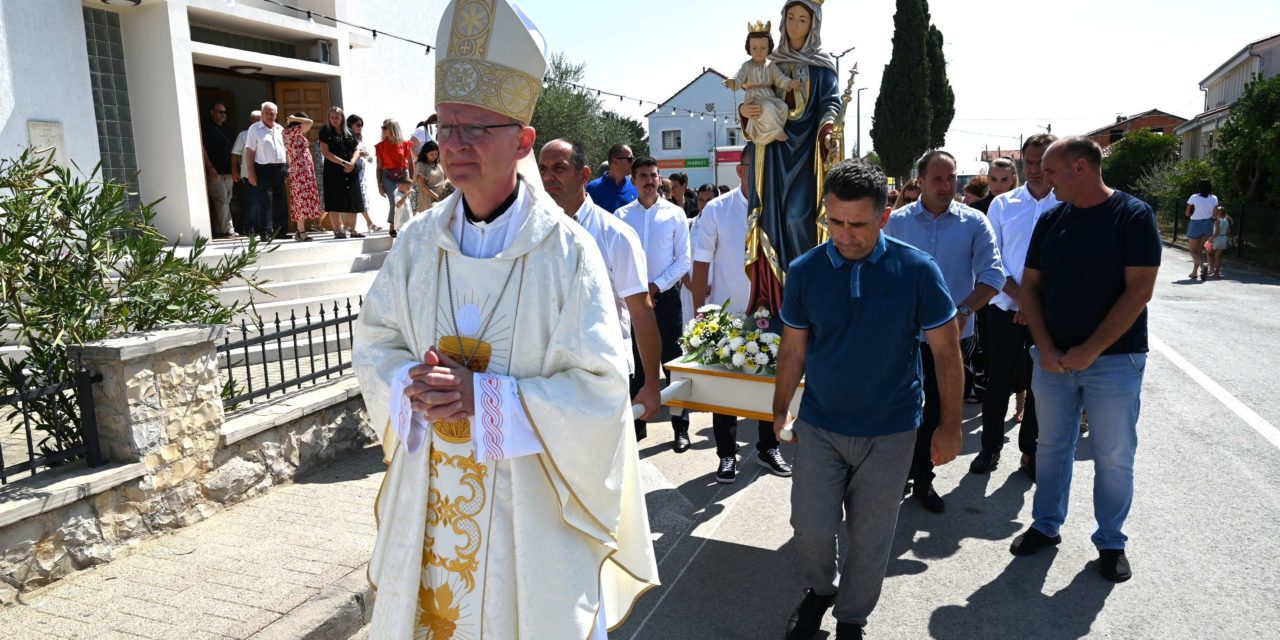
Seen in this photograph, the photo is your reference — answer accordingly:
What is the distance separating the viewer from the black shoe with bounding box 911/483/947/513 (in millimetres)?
5137

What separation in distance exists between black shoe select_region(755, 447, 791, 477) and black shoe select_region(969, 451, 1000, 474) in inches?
50.4

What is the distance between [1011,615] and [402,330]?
3042mm

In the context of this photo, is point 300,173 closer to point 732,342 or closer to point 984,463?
point 732,342

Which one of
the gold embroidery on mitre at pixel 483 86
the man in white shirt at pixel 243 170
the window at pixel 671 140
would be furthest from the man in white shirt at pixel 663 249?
the window at pixel 671 140

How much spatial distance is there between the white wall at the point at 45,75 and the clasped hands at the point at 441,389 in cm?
936

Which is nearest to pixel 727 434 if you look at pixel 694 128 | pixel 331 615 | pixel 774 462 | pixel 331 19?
pixel 774 462

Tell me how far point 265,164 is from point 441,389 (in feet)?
32.9

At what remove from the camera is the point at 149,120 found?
11.3m

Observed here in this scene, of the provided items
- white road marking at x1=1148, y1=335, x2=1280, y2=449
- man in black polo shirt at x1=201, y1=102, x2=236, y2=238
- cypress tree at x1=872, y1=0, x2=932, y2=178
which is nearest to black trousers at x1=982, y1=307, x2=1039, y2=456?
white road marking at x1=1148, y1=335, x2=1280, y2=449

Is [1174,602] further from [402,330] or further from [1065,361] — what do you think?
[402,330]

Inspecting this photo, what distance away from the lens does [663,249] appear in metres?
6.77

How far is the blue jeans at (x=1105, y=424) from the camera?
167 inches

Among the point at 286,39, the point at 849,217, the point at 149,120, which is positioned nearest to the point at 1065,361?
the point at 849,217

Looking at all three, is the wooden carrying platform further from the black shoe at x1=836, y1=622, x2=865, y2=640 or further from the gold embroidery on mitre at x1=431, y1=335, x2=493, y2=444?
the gold embroidery on mitre at x1=431, y1=335, x2=493, y2=444
